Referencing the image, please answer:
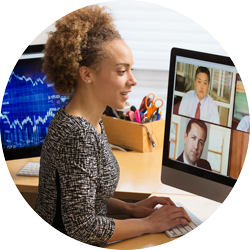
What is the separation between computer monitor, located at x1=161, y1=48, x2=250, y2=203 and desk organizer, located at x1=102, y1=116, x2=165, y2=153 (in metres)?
0.53

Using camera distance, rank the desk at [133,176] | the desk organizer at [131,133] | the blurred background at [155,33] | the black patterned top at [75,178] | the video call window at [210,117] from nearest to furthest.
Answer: the black patterned top at [75,178] < the video call window at [210,117] < the desk at [133,176] < the desk organizer at [131,133] < the blurred background at [155,33]

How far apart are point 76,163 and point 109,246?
0.28 metres

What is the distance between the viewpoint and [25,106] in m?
1.41

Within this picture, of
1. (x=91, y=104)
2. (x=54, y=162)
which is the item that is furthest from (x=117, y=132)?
(x=54, y=162)

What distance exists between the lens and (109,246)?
92cm

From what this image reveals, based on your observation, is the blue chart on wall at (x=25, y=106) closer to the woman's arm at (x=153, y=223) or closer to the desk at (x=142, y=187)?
the desk at (x=142, y=187)

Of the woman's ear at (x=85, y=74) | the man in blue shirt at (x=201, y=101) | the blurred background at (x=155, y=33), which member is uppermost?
the blurred background at (x=155, y=33)

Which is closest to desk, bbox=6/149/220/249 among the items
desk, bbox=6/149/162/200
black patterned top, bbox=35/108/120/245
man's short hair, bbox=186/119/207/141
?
desk, bbox=6/149/162/200

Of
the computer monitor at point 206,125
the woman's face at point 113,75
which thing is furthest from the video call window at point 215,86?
the woman's face at point 113,75

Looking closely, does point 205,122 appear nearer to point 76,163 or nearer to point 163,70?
point 76,163

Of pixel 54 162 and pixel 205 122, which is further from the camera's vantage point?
pixel 205 122

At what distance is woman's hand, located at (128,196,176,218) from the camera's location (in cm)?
112

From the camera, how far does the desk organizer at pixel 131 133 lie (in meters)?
1.68

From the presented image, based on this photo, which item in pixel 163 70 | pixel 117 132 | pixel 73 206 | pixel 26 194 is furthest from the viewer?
pixel 163 70
